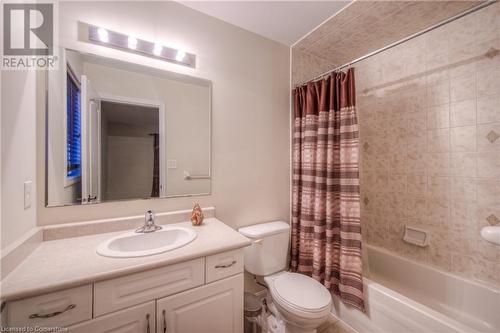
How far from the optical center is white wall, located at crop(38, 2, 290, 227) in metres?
1.24

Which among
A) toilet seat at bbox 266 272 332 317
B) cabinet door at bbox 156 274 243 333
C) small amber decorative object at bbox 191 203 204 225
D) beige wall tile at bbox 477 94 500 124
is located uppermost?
beige wall tile at bbox 477 94 500 124

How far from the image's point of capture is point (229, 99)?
166 cm

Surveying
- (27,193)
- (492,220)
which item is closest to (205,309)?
(27,193)

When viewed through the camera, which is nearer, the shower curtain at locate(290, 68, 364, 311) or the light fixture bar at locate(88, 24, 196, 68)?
the light fixture bar at locate(88, 24, 196, 68)

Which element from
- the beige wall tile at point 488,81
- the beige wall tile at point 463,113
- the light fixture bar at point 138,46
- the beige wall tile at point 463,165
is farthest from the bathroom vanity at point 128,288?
the beige wall tile at point 488,81

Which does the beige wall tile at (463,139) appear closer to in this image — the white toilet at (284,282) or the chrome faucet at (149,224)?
the white toilet at (284,282)

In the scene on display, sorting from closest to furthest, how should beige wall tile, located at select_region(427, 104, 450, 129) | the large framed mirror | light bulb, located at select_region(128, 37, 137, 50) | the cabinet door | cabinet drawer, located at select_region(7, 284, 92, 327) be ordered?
cabinet drawer, located at select_region(7, 284, 92, 327), the cabinet door, the large framed mirror, light bulb, located at select_region(128, 37, 137, 50), beige wall tile, located at select_region(427, 104, 450, 129)

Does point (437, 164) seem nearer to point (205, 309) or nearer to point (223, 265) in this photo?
point (223, 265)

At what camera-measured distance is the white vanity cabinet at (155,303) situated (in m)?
0.75

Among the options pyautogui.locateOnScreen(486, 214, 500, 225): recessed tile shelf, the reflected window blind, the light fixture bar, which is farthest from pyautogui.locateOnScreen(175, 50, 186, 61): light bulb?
pyautogui.locateOnScreen(486, 214, 500, 225): recessed tile shelf

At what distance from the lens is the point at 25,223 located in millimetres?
950

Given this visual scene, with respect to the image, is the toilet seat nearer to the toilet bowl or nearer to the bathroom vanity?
the toilet bowl

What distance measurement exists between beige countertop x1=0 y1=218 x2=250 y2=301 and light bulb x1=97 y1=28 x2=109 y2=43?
1175 millimetres

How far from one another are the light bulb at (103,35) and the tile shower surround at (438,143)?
61.5 inches
